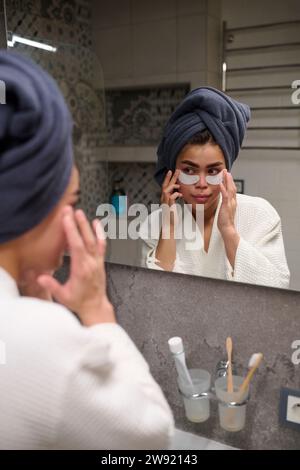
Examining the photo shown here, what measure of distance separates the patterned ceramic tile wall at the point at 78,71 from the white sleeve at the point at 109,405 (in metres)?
0.60

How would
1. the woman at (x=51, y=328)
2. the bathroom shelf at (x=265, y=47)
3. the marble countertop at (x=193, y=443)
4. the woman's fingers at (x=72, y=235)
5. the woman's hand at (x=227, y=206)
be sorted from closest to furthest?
the woman at (x=51, y=328) → the woman's fingers at (x=72, y=235) → the bathroom shelf at (x=265, y=47) → the woman's hand at (x=227, y=206) → the marble countertop at (x=193, y=443)

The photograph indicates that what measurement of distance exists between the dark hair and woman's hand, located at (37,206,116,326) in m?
0.38

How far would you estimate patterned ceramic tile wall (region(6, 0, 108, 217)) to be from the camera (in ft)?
3.96

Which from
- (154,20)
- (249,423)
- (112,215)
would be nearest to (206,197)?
(112,215)

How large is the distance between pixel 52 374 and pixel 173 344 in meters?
0.48

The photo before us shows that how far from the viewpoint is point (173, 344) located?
1.05 m

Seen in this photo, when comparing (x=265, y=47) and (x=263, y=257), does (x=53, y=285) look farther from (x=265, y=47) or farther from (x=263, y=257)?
(x=265, y=47)

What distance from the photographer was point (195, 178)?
1.06 m

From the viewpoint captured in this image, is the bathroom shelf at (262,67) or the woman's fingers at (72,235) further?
the bathroom shelf at (262,67)

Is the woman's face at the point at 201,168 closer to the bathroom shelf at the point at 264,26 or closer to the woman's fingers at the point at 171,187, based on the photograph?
the woman's fingers at the point at 171,187

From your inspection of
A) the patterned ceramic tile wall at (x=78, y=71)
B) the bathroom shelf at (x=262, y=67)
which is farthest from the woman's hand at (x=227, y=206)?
the patterned ceramic tile wall at (x=78, y=71)

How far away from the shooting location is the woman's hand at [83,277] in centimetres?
74

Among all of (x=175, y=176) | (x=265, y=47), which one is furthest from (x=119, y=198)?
(x=265, y=47)
